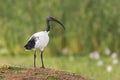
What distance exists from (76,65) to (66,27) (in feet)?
8.25

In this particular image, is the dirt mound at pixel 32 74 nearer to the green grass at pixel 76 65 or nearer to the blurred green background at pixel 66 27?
the green grass at pixel 76 65

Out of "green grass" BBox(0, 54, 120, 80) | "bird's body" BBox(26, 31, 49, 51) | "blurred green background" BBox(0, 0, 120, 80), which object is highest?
"blurred green background" BBox(0, 0, 120, 80)

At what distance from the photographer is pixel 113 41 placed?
22.5 m

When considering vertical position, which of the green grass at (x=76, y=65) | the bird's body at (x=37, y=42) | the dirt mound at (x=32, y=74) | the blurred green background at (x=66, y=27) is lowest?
the dirt mound at (x=32, y=74)

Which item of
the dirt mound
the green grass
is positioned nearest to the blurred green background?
the green grass

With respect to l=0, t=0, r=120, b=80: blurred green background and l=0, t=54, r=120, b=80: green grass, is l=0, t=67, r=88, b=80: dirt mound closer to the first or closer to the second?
l=0, t=54, r=120, b=80: green grass

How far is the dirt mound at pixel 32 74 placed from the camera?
986 centimetres

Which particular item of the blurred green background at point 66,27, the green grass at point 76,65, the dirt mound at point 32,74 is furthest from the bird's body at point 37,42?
the blurred green background at point 66,27

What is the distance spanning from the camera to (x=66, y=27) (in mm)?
22844

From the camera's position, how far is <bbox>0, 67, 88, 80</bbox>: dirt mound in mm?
9859

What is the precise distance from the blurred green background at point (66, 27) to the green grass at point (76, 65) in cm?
4

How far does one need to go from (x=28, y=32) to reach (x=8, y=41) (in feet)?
2.90

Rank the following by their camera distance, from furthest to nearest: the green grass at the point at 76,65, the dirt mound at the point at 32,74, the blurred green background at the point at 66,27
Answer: the blurred green background at the point at 66,27 < the green grass at the point at 76,65 < the dirt mound at the point at 32,74

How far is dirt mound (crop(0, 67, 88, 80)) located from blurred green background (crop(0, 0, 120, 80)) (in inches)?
445
